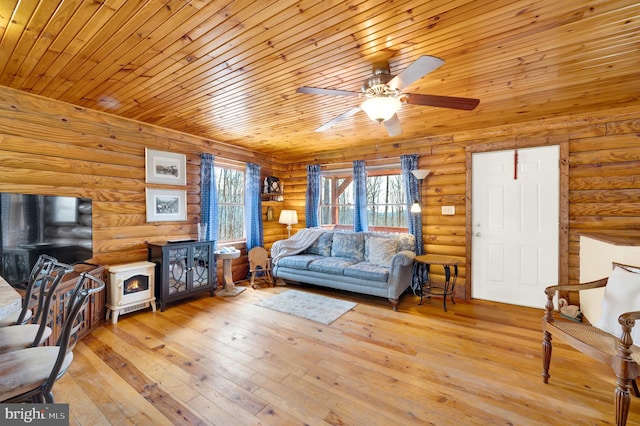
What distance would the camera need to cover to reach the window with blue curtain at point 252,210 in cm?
512

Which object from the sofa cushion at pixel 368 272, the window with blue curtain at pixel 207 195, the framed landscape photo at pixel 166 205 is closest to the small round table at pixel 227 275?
the window with blue curtain at pixel 207 195

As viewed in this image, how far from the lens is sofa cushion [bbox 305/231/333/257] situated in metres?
4.89

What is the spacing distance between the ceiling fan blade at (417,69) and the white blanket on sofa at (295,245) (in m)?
3.43

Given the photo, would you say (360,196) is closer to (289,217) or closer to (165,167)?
(289,217)

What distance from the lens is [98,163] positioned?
3.32m

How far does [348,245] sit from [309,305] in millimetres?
1301

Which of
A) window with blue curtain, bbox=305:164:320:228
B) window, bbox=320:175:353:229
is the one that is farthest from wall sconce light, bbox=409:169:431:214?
window with blue curtain, bbox=305:164:320:228

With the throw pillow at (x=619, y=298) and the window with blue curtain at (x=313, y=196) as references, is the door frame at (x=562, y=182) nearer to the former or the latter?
the throw pillow at (x=619, y=298)

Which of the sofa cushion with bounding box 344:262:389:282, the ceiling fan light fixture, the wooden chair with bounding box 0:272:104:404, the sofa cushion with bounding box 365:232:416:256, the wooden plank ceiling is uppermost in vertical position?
the wooden plank ceiling

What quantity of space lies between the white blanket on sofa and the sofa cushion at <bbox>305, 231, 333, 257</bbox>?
0.25 ft

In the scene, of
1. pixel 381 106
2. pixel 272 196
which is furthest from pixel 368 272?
pixel 272 196

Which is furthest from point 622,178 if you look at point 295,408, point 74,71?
point 74,71

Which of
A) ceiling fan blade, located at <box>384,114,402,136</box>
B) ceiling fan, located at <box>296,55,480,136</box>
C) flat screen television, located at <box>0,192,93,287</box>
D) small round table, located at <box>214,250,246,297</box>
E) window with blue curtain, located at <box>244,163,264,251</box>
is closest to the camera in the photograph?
ceiling fan, located at <box>296,55,480,136</box>

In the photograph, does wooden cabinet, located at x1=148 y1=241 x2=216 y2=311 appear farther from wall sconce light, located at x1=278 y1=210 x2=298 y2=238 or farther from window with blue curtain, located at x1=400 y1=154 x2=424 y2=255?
window with blue curtain, located at x1=400 y1=154 x2=424 y2=255
